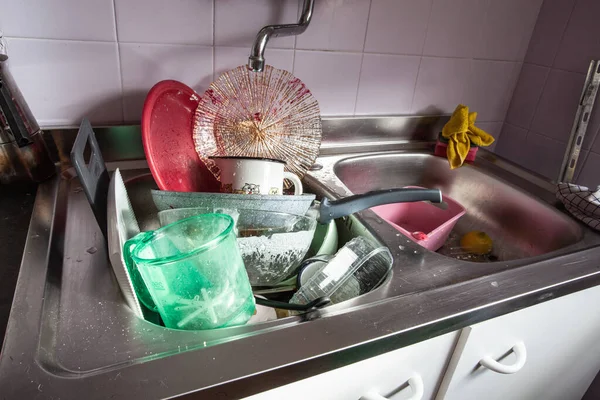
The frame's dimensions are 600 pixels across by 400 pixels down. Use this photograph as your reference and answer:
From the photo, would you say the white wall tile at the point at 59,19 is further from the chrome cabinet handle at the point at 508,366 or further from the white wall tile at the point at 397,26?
the chrome cabinet handle at the point at 508,366

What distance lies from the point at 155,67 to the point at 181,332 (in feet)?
1.75

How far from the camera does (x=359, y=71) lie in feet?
3.00

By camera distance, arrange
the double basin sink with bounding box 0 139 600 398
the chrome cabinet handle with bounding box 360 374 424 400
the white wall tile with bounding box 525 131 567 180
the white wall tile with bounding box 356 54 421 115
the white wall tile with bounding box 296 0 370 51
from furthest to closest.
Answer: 1. the white wall tile with bounding box 525 131 567 180
2. the white wall tile with bounding box 356 54 421 115
3. the white wall tile with bounding box 296 0 370 51
4. the chrome cabinet handle with bounding box 360 374 424 400
5. the double basin sink with bounding box 0 139 600 398

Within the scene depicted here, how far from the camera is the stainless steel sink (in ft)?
2.65

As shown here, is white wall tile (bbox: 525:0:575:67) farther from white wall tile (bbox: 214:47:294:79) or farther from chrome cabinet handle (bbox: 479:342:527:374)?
chrome cabinet handle (bbox: 479:342:527:374)

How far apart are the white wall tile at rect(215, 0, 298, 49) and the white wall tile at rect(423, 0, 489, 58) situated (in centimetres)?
36

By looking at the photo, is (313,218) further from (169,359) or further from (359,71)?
(359,71)

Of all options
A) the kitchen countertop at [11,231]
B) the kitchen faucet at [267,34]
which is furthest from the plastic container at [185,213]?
the kitchen faucet at [267,34]

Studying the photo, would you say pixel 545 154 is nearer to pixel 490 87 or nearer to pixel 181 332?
pixel 490 87

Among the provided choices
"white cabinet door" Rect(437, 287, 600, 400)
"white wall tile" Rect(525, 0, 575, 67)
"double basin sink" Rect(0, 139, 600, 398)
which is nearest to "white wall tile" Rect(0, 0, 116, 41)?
"double basin sink" Rect(0, 139, 600, 398)

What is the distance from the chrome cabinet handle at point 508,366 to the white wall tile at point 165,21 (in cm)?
73

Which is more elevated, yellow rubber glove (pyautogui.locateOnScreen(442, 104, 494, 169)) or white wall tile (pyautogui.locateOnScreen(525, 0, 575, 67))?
white wall tile (pyautogui.locateOnScreen(525, 0, 575, 67))

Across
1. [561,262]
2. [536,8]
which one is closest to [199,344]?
[561,262]

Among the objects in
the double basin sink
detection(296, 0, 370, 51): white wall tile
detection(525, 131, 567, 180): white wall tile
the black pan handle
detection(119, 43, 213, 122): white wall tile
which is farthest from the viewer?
detection(525, 131, 567, 180): white wall tile
